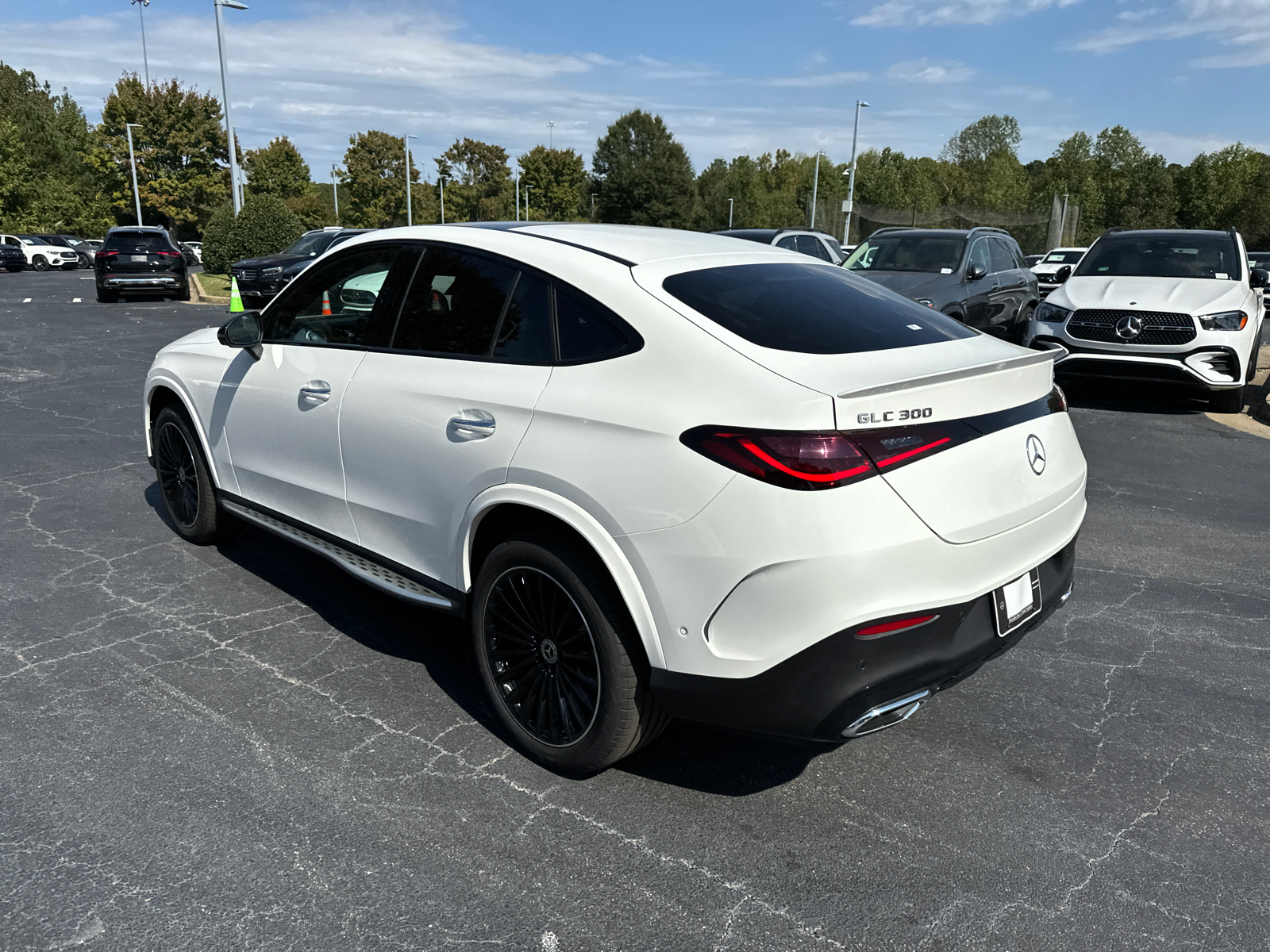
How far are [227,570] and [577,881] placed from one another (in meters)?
3.10

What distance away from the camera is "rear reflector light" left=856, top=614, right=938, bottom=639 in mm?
2453

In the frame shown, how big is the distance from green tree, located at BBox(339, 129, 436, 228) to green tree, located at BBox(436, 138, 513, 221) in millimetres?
12490

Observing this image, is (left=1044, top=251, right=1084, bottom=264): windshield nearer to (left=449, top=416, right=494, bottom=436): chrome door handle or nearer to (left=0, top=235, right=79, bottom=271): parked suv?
(left=449, top=416, right=494, bottom=436): chrome door handle

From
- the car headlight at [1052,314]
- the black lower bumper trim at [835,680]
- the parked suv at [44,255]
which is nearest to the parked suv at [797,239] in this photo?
the car headlight at [1052,314]

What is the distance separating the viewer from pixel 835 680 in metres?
2.47

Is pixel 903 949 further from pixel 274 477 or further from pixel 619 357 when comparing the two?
pixel 274 477

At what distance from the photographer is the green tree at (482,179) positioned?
8581cm

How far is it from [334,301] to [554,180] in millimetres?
97163

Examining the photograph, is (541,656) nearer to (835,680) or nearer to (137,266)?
(835,680)

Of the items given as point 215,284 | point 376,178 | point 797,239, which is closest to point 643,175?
point 376,178

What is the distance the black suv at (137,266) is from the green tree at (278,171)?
173ft

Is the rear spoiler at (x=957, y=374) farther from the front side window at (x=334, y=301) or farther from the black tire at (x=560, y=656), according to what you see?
the front side window at (x=334, y=301)

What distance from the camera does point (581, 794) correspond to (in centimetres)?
299

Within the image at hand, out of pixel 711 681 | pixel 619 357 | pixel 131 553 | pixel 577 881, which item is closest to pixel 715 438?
pixel 619 357
